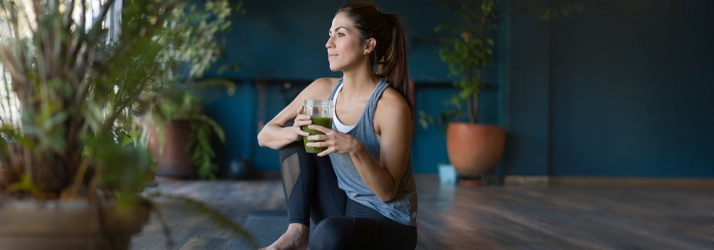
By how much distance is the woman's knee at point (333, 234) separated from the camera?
188 centimetres

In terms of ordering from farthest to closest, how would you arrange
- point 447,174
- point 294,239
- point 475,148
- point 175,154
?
point 447,174, point 475,148, point 175,154, point 294,239

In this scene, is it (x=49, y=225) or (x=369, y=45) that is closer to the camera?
(x=49, y=225)

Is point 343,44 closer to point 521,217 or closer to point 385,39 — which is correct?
point 385,39

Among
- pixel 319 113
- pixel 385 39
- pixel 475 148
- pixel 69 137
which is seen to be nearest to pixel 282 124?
pixel 385 39

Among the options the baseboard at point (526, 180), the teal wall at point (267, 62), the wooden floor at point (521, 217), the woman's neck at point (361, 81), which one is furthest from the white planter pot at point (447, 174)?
the woman's neck at point (361, 81)

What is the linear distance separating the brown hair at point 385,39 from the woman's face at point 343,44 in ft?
0.06

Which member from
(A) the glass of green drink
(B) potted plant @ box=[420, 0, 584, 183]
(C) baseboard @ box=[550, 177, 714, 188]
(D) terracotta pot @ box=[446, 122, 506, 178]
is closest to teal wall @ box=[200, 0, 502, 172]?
(B) potted plant @ box=[420, 0, 584, 183]

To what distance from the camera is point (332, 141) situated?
1703 mm

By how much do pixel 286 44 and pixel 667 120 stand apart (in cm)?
371

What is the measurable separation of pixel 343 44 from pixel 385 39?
15 centimetres

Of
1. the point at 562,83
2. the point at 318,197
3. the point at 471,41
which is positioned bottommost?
the point at 318,197

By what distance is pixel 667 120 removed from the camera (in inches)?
265

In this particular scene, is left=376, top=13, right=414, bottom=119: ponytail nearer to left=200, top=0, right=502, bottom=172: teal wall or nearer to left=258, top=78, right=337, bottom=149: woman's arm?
left=258, top=78, right=337, bottom=149: woman's arm

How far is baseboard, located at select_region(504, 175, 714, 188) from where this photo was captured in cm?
643
